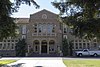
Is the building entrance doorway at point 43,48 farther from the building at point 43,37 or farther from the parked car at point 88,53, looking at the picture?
the parked car at point 88,53

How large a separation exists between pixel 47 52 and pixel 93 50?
11.7 metres

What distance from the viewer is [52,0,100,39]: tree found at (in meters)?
18.3

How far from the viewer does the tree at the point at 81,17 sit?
1830 centimetres

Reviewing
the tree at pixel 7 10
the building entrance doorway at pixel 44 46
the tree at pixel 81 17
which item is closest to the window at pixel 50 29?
the building entrance doorway at pixel 44 46

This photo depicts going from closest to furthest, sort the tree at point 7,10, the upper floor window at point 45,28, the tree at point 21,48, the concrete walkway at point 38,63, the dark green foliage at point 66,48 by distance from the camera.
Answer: the tree at point 7,10, the concrete walkway at point 38,63, the tree at point 21,48, the dark green foliage at point 66,48, the upper floor window at point 45,28

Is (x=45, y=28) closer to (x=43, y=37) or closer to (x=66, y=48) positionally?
(x=43, y=37)

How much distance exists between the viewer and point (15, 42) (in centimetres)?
6531

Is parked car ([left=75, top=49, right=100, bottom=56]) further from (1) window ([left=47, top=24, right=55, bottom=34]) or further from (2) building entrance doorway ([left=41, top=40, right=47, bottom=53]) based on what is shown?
(1) window ([left=47, top=24, right=55, bottom=34])

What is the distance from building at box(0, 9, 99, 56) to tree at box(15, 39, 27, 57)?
1.31 m

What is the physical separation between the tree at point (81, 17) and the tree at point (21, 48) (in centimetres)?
4173

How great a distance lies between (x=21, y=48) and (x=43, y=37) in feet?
21.0

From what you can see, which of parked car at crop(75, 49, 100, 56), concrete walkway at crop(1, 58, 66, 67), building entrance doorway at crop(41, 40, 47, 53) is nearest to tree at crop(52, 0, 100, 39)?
concrete walkway at crop(1, 58, 66, 67)

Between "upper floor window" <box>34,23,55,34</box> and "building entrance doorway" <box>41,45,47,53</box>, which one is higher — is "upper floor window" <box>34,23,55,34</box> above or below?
above

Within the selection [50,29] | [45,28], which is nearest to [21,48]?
[45,28]
